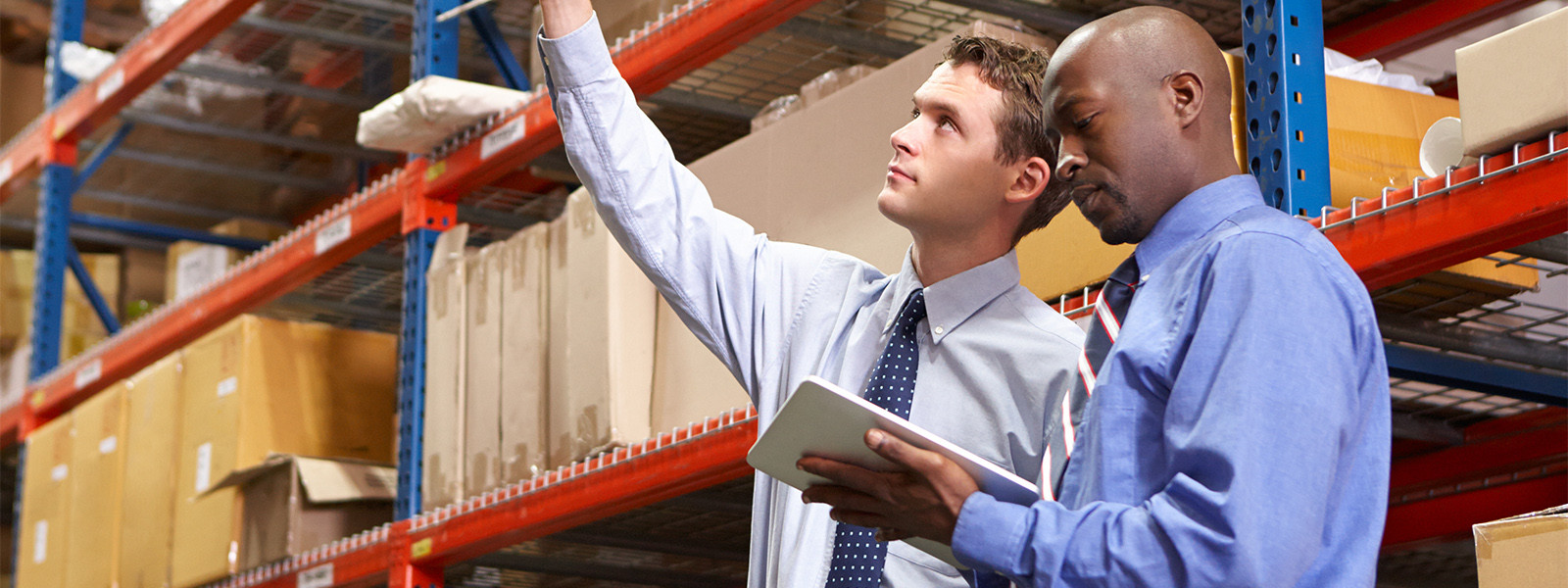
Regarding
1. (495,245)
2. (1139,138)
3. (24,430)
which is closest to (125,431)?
(24,430)

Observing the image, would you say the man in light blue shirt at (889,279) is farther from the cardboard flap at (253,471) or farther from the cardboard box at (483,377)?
the cardboard flap at (253,471)

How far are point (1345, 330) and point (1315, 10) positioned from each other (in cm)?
84

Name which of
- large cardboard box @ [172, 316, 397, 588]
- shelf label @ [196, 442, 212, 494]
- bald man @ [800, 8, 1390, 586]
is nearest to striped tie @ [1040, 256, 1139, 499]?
bald man @ [800, 8, 1390, 586]

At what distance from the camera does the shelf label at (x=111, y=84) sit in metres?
3.96

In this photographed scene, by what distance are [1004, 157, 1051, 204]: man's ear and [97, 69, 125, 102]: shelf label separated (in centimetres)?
319

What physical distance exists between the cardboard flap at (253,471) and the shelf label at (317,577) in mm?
215

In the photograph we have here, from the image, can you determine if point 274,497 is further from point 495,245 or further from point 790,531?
point 790,531

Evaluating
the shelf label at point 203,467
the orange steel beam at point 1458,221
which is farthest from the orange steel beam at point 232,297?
the orange steel beam at point 1458,221

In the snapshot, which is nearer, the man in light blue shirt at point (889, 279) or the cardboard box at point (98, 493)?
the man in light blue shirt at point (889, 279)

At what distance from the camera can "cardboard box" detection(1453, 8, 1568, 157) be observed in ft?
4.35

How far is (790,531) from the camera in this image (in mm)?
1280

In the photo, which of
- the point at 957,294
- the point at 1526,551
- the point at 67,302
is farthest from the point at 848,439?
the point at 67,302

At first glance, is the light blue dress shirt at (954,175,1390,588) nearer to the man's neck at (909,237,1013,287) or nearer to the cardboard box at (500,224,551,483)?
the man's neck at (909,237,1013,287)

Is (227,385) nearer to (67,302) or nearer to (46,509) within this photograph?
(46,509)
